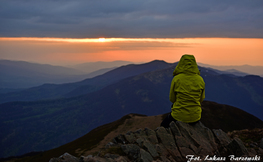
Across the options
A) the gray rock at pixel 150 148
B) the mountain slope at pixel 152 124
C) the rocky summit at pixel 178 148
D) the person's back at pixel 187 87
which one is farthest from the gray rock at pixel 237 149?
the mountain slope at pixel 152 124

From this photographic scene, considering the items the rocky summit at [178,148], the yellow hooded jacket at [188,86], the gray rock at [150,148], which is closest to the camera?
the rocky summit at [178,148]

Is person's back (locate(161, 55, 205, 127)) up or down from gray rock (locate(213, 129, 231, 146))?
up

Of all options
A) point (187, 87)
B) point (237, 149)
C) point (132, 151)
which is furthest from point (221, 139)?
point (132, 151)

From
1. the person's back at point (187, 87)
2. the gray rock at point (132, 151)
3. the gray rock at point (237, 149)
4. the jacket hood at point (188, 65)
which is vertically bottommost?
the gray rock at point (132, 151)

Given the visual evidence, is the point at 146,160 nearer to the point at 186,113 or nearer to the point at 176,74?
the point at 186,113

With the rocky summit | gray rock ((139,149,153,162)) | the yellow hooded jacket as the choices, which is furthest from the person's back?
gray rock ((139,149,153,162))

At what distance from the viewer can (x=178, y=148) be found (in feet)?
42.1

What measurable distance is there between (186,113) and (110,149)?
20.9 feet

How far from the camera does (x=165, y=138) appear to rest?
1378 cm

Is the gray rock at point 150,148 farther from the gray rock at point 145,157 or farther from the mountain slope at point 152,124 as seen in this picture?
the mountain slope at point 152,124

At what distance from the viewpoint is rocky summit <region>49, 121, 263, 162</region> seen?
11.3 m

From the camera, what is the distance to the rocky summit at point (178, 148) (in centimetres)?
1134

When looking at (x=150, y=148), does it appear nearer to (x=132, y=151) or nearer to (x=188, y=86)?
(x=132, y=151)

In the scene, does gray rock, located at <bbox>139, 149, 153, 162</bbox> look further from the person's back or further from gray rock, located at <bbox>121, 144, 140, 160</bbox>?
the person's back
